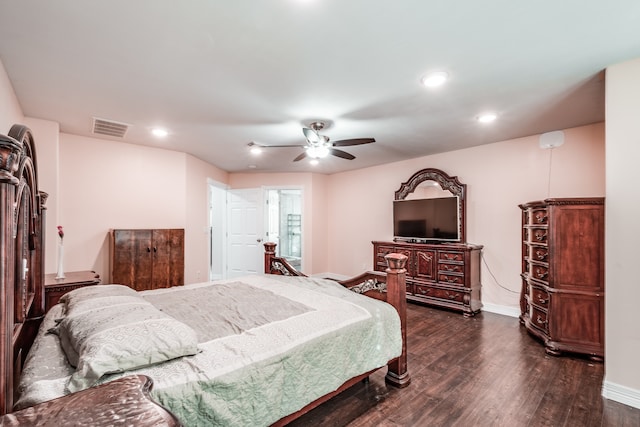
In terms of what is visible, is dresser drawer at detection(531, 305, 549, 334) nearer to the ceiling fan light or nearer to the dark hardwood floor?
the dark hardwood floor

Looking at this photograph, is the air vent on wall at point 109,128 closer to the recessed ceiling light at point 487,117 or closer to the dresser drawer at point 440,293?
the recessed ceiling light at point 487,117

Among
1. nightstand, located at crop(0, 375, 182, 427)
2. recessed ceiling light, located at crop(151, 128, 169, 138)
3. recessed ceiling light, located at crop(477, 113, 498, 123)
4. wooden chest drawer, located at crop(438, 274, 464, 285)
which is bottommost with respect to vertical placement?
wooden chest drawer, located at crop(438, 274, 464, 285)

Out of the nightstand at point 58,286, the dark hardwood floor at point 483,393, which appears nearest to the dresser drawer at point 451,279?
the dark hardwood floor at point 483,393

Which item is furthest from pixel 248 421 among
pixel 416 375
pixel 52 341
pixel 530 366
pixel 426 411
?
pixel 530 366

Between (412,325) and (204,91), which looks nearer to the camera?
(204,91)

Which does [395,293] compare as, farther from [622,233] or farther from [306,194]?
[306,194]

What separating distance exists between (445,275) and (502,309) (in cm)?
85

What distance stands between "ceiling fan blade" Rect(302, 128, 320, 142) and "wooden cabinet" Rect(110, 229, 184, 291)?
8.12 ft

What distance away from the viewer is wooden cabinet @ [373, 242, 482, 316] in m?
3.99

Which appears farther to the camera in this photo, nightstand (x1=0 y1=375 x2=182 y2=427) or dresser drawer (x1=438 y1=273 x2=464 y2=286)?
dresser drawer (x1=438 y1=273 x2=464 y2=286)

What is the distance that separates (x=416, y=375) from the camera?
245 centimetres

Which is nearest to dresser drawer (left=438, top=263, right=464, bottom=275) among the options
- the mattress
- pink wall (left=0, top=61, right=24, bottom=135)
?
the mattress

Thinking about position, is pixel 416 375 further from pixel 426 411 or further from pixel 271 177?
pixel 271 177

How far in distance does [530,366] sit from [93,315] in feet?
10.8
